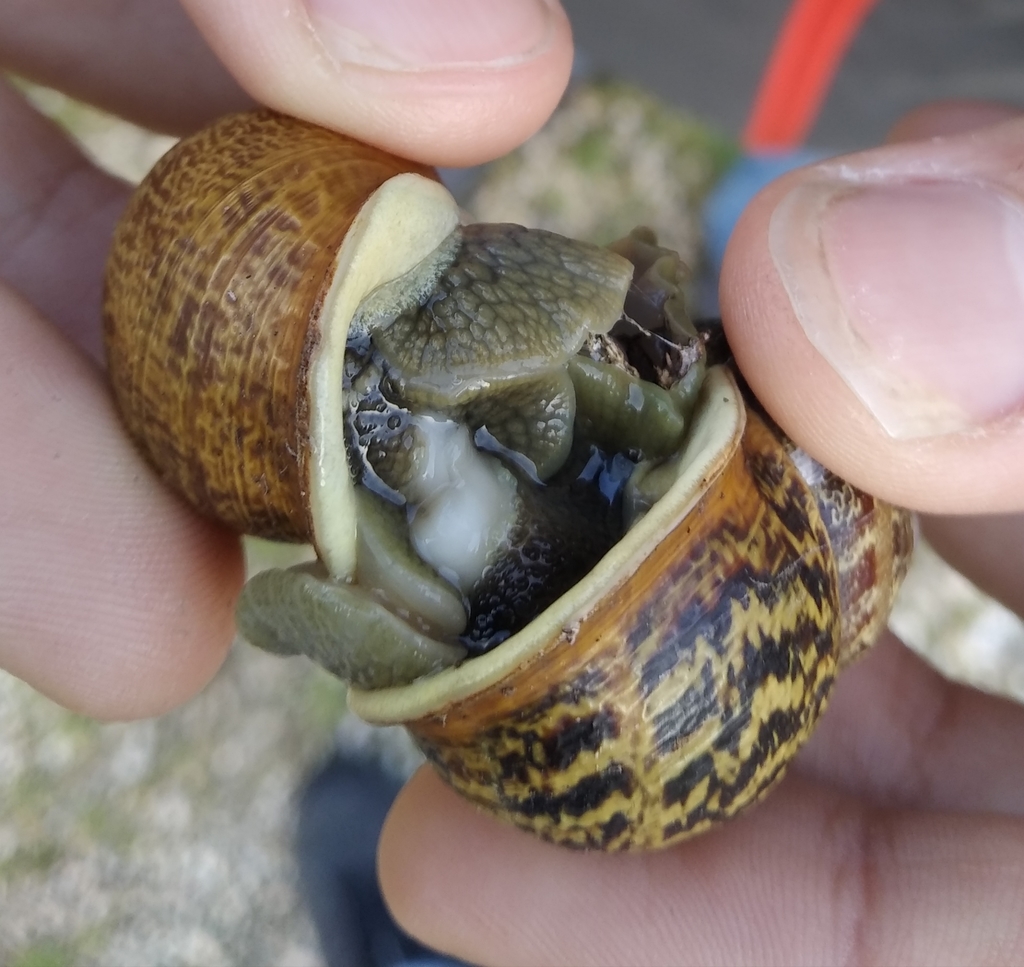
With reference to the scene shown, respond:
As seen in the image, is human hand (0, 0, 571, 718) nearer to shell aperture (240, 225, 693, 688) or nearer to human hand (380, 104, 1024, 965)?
shell aperture (240, 225, 693, 688)

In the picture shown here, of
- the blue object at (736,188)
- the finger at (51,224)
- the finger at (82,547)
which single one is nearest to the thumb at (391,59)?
the finger at (82,547)

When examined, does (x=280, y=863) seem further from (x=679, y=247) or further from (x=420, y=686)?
(x=679, y=247)

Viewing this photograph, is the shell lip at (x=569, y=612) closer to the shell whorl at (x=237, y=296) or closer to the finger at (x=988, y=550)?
the shell whorl at (x=237, y=296)

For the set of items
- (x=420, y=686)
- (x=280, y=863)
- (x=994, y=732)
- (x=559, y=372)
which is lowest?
(x=280, y=863)

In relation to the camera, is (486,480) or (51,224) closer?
(486,480)

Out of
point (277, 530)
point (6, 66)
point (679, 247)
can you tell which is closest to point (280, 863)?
point (277, 530)

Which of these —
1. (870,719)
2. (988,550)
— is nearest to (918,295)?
(988,550)

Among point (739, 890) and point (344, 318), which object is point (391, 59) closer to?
point (344, 318)
